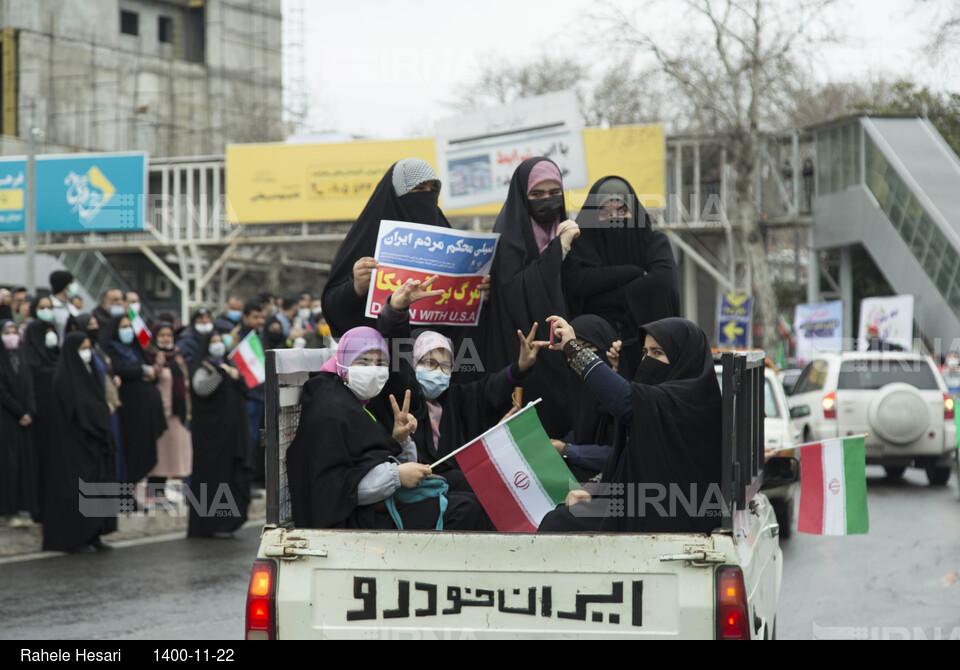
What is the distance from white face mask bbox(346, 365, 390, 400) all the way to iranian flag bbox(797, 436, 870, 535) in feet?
6.13

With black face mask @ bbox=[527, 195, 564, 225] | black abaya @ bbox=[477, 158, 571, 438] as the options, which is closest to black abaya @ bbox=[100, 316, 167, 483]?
black abaya @ bbox=[477, 158, 571, 438]

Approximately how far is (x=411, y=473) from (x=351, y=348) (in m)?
0.51

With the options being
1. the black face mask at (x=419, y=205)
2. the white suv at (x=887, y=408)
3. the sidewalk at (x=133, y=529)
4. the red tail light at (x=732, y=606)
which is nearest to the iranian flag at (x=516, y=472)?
the red tail light at (x=732, y=606)

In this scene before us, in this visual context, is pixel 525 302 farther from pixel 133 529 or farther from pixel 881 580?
pixel 133 529

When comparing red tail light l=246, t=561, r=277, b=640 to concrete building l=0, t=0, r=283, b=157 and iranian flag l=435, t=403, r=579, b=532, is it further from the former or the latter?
concrete building l=0, t=0, r=283, b=157

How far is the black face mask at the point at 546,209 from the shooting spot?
5.45m

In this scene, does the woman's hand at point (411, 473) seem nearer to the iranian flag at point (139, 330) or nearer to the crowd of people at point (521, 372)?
the crowd of people at point (521, 372)

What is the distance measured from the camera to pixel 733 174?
32.5 meters

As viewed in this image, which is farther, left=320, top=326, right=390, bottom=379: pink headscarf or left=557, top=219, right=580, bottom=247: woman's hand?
left=557, top=219, right=580, bottom=247: woman's hand

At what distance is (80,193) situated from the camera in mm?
33844

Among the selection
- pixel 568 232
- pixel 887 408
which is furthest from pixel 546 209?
pixel 887 408

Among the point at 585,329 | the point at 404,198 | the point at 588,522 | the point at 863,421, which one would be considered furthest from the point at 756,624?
the point at 863,421

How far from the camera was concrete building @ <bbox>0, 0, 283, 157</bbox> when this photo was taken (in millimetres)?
45625

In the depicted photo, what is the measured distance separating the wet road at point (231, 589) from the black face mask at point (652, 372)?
3.01 meters
